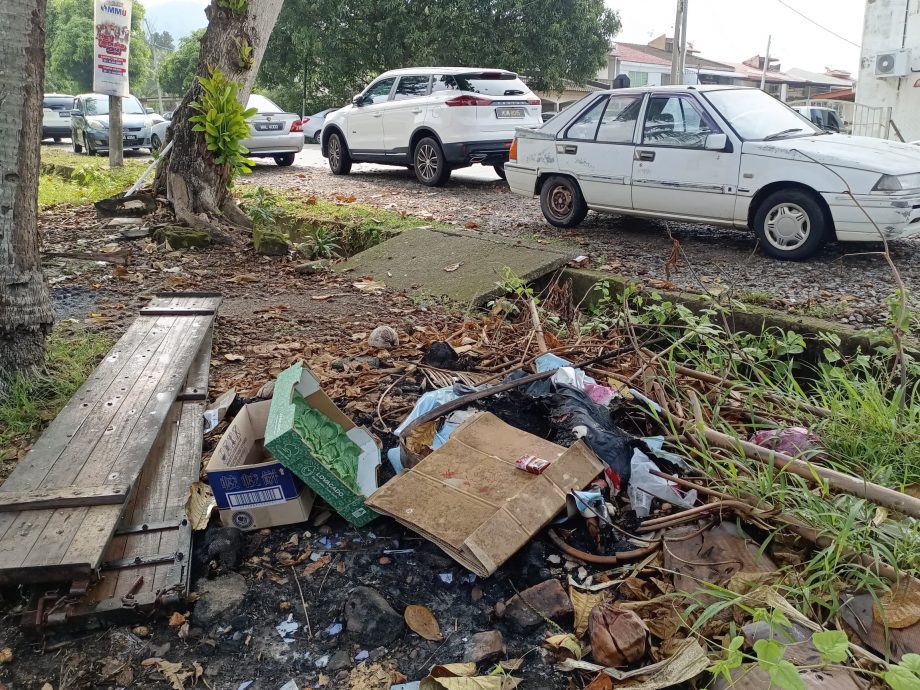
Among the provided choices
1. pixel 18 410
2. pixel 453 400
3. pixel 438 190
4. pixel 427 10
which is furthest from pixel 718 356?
pixel 427 10

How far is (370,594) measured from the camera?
103 inches

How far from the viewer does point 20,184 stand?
3867mm

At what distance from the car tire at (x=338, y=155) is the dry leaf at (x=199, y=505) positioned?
11.1m

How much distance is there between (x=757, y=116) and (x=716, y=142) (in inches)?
26.1

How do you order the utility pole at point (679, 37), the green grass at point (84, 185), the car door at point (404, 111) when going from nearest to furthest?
the green grass at point (84, 185)
the car door at point (404, 111)
the utility pole at point (679, 37)

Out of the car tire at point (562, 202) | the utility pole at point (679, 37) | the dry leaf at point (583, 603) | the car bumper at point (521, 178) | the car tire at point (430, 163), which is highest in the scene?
the utility pole at point (679, 37)

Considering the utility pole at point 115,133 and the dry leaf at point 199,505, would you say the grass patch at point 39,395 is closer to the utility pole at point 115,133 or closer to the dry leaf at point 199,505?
the dry leaf at point 199,505

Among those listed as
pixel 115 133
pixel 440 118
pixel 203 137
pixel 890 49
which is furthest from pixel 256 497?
pixel 890 49

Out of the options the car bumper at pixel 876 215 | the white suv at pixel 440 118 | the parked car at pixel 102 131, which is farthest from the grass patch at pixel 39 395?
the parked car at pixel 102 131

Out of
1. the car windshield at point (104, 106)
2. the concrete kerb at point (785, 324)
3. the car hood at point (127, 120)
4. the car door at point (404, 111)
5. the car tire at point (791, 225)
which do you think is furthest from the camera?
the car windshield at point (104, 106)

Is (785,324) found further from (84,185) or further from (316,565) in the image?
(84,185)

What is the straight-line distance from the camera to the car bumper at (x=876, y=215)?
593cm

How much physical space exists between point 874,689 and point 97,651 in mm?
2347

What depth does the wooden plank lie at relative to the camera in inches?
111
